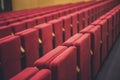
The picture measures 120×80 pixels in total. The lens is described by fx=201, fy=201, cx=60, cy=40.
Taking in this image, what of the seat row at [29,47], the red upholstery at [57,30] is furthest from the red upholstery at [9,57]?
the red upholstery at [57,30]

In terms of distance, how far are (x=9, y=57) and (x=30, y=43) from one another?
0.40 feet

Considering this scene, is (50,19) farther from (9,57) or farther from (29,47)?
(9,57)

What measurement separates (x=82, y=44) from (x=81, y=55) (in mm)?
29

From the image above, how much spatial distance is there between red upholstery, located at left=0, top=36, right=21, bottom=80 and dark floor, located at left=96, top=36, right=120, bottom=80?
317 millimetres

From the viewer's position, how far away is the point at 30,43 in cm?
71

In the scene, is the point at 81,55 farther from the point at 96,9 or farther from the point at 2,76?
the point at 96,9

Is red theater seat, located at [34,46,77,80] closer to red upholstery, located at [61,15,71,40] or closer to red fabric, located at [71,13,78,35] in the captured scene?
red upholstery, located at [61,15,71,40]

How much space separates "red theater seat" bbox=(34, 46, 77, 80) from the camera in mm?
378

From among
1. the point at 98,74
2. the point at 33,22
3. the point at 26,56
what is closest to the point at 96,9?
the point at 33,22

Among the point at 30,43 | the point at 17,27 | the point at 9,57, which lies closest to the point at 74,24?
the point at 17,27

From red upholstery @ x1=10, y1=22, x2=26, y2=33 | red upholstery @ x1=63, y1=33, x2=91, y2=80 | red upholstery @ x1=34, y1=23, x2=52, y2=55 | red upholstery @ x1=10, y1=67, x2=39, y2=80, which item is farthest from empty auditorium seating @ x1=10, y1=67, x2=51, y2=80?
red upholstery @ x1=10, y1=22, x2=26, y2=33

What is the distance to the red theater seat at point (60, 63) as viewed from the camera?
38 cm

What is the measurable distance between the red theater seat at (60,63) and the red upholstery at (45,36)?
316mm

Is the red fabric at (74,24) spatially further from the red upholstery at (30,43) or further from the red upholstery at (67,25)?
the red upholstery at (30,43)
